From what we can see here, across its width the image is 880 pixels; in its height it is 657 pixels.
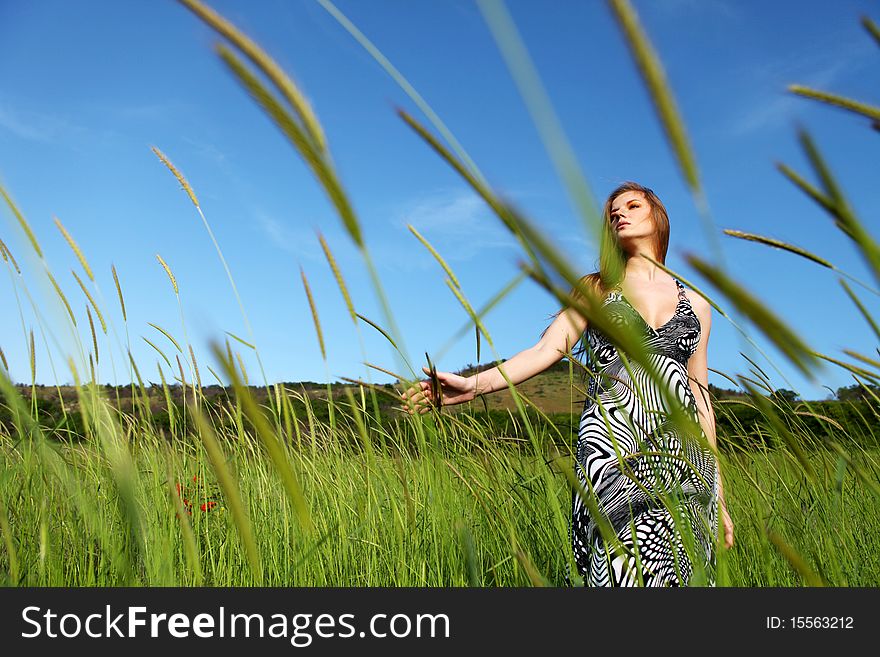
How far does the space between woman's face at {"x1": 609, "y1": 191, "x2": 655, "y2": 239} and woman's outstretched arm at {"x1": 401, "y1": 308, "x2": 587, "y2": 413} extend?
0.49 m

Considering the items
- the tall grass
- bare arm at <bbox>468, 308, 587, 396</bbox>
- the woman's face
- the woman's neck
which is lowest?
the tall grass

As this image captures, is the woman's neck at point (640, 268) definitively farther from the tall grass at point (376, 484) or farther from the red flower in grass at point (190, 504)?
the red flower in grass at point (190, 504)

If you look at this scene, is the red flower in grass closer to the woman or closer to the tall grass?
the tall grass

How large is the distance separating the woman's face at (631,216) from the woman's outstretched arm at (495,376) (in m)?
Answer: 0.49

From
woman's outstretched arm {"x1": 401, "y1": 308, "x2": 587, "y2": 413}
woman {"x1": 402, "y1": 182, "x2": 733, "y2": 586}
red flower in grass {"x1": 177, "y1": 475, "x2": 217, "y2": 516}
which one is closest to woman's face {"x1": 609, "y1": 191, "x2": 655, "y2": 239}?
woman {"x1": 402, "y1": 182, "x2": 733, "y2": 586}

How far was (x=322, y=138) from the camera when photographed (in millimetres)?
731

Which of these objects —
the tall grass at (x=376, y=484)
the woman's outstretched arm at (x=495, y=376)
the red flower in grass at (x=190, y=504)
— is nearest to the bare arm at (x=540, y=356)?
the woman's outstretched arm at (x=495, y=376)

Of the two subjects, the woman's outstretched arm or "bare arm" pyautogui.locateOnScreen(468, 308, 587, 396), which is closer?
the woman's outstretched arm

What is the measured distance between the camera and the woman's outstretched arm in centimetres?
120

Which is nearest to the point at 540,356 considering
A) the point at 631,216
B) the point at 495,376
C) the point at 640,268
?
the point at 495,376

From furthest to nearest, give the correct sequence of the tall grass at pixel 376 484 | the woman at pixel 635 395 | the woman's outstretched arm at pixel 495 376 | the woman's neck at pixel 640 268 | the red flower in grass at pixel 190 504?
the woman's neck at pixel 640 268
the red flower in grass at pixel 190 504
the woman at pixel 635 395
the woman's outstretched arm at pixel 495 376
the tall grass at pixel 376 484

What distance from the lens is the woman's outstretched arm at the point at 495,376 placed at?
3.93ft
